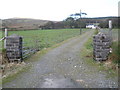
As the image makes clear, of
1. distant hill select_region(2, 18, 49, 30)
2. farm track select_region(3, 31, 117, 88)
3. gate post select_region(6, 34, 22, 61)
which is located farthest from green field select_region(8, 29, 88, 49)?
distant hill select_region(2, 18, 49, 30)

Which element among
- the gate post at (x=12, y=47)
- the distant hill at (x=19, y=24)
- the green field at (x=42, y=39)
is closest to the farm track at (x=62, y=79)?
the gate post at (x=12, y=47)

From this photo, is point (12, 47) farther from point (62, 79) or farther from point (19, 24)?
point (19, 24)

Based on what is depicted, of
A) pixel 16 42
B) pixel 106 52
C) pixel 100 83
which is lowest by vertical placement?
pixel 100 83

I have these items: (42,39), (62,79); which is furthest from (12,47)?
(42,39)

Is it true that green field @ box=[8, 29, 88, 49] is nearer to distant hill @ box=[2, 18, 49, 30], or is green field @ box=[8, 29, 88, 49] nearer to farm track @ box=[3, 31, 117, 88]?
farm track @ box=[3, 31, 117, 88]

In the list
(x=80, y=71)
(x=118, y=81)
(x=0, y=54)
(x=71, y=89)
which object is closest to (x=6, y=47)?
(x=0, y=54)

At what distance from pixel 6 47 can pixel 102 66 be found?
442 cm

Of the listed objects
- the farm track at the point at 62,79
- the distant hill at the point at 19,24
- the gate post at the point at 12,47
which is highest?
the distant hill at the point at 19,24

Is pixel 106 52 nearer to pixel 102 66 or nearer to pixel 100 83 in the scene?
pixel 102 66

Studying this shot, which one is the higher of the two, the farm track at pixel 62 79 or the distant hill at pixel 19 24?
the distant hill at pixel 19 24

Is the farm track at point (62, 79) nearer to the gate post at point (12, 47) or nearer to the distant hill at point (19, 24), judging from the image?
the gate post at point (12, 47)

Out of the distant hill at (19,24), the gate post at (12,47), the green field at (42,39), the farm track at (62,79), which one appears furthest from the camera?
the distant hill at (19,24)

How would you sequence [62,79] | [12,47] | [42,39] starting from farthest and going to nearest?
1. [42,39]
2. [12,47]
3. [62,79]

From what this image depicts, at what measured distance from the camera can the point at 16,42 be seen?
761 centimetres
